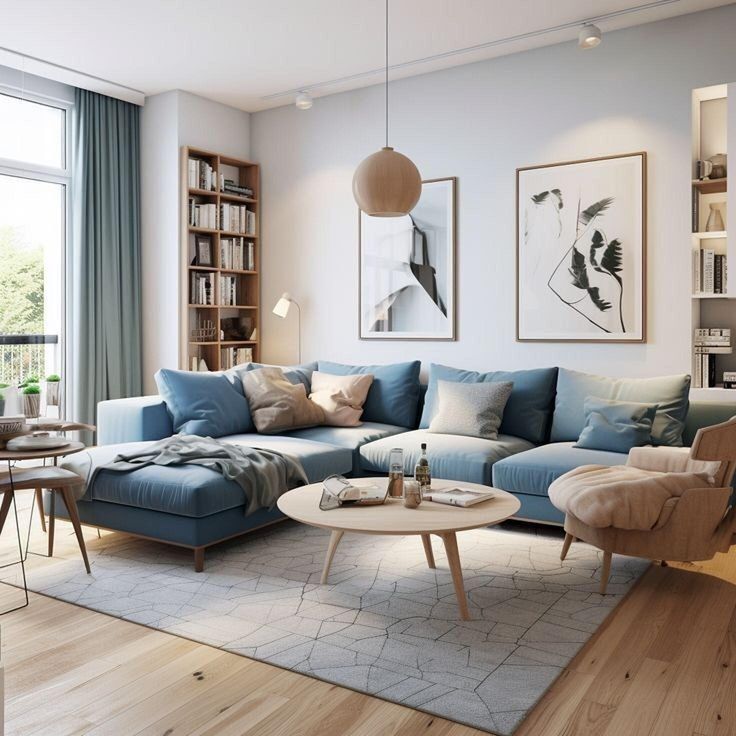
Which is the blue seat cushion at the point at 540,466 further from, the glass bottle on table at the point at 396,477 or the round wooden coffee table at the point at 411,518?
the glass bottle on table at the point at 396,477

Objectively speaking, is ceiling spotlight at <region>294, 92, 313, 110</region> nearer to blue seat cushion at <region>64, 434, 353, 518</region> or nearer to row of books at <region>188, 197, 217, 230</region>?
row of books at <region>188, 197, 217, 230</region>

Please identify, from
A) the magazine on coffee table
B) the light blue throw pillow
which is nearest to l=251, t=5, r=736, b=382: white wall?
the light blue throw pillow

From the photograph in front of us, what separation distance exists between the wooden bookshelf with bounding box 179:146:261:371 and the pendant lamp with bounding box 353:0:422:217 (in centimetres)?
266

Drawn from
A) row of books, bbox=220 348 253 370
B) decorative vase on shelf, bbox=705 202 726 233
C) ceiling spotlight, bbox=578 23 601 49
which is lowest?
row of books, bbox=220 348 253 370

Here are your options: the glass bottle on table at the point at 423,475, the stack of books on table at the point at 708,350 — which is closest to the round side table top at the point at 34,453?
the glass bottle on table at the point at 423,475

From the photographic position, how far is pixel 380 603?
9.89ft

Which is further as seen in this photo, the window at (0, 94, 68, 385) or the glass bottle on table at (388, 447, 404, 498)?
the window at (0, 94, 68, 385)

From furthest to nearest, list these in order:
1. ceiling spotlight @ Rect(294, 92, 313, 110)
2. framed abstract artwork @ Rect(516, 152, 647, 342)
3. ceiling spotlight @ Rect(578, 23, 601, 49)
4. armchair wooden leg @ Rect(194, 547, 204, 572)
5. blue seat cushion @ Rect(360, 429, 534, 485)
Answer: ceiling spotlight @ Rect(294, 92, 313, 110) → framed abstract artwork @ Rect(516, 152, 647, 342) → ceiling spotlight @ Rect(578, 23, 601, 49) → blue seat cushion @ Rect(360, 429, 534, 485) → armchair wooden leg @ Rect(194, 547, 204, 572)

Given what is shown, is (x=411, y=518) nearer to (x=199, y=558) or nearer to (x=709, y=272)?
(x=199, y=558)

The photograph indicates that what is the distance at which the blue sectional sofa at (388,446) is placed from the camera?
3479 mm

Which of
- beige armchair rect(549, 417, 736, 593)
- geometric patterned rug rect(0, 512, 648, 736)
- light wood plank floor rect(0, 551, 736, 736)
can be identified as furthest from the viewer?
beige armchair rect(549, 417, 736, 593)

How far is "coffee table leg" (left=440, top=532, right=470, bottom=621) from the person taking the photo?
9.34 ft

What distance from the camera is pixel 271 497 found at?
373 cm

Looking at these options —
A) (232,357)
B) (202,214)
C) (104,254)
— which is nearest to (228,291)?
(232,357)
